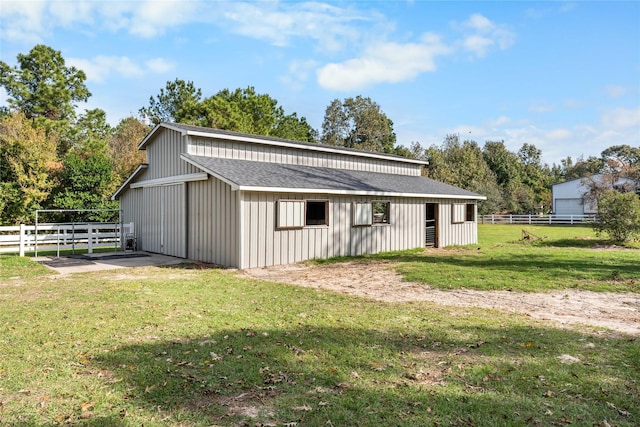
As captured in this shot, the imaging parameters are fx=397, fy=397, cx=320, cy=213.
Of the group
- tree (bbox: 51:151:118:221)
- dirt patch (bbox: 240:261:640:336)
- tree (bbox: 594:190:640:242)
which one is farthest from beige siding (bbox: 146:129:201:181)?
tree (bbox: 594:190:640:242)

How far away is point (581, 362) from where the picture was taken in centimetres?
423

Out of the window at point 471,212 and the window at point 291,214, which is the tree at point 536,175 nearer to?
the window at point 471,212

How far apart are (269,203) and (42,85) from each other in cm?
3003

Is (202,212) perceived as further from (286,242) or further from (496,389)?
(496,389)

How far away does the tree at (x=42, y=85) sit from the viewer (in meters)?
31.2

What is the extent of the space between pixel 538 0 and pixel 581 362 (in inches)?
496

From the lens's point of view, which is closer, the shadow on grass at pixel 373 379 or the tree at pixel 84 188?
the shadow on grass at pixel 373 379

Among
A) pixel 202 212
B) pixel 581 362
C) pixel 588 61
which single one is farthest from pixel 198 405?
pixel 588 61

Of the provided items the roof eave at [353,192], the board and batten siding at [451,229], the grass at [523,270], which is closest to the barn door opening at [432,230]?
the board and batten siding at [451,229]

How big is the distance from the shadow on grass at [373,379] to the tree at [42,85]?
110ft

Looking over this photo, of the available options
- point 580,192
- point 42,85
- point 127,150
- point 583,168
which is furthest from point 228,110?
point 583,168

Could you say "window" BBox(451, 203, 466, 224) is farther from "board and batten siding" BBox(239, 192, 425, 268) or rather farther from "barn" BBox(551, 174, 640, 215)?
"barn" BBox(551, 174, 640, 215)

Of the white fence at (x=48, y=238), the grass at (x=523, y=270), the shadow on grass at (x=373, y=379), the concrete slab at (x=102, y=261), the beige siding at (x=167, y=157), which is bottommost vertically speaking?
the shadow on grass at (x=373, y=379)

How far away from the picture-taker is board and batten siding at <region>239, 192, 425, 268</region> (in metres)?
11.6
